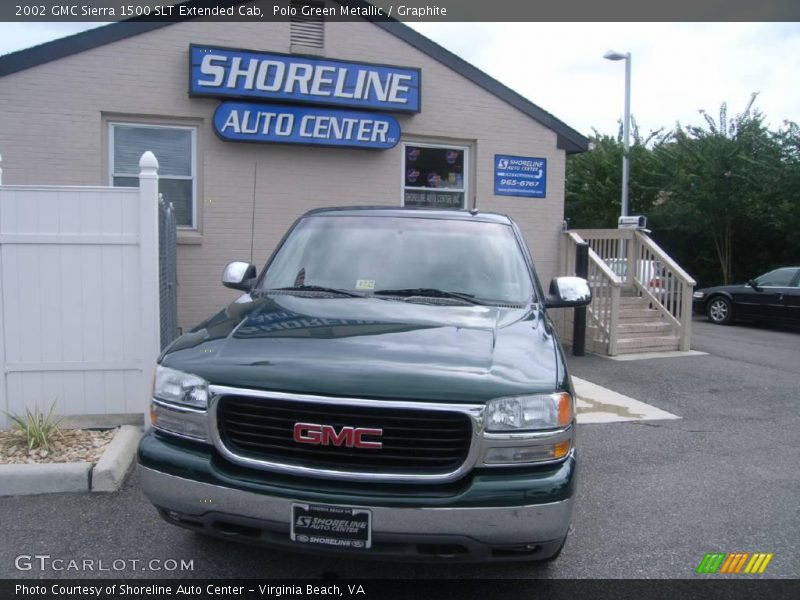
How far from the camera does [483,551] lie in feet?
8.75

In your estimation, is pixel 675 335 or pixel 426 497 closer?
pixel 426 497

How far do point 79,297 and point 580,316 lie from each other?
22.3 feet

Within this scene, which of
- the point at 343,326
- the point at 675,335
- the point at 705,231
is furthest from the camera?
the point at 705,231

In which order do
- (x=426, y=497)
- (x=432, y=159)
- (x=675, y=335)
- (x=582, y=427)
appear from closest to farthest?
(x=426, y=497)
(x=582, y=427)
(x=432, y=159)
(x=675, y=335)

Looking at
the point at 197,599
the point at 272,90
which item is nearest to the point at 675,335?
the point at 272,90

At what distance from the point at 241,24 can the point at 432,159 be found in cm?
312

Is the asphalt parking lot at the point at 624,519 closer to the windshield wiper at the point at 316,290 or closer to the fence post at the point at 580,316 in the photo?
the windshield wiper at the point at 316,290

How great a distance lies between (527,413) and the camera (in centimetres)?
277

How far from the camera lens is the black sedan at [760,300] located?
46.4 feet

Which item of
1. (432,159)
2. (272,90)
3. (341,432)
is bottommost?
(341,432)

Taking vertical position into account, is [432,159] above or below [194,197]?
above

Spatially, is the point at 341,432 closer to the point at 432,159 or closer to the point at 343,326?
the point at 343,326

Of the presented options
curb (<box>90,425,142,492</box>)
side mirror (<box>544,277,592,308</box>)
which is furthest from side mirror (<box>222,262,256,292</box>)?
side mirror (<box>544,277,592,308</box>)

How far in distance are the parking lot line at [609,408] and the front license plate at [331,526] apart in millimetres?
3884
